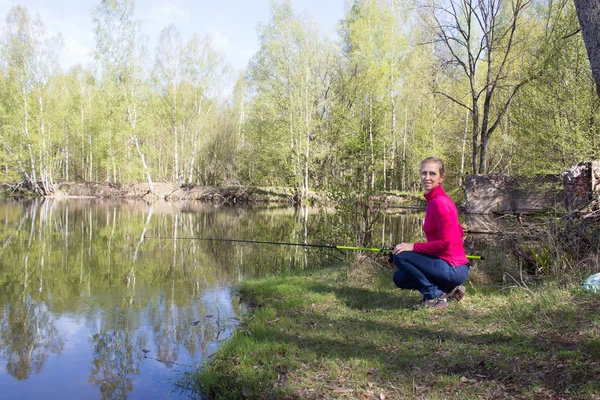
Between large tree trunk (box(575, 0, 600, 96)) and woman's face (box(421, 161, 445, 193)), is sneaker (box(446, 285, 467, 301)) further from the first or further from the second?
large tree trunk (box(575, 0, 600, 96))

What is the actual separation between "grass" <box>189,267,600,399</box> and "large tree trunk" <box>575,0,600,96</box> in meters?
1.95

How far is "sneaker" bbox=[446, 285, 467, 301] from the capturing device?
181 inches

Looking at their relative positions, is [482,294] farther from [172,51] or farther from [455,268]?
[172,51]

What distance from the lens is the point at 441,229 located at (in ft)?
14.0

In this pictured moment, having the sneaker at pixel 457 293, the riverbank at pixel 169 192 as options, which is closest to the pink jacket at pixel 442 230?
the sneaker at pixel 457 293

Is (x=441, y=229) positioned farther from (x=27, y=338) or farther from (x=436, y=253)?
(x=27, y=338)

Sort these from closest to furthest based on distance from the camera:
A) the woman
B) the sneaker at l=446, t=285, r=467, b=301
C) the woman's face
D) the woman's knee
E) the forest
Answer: the woman → the woman's face → the sneaker at l=446, t=285, r=467, b=301 → the woman's knee → the forest

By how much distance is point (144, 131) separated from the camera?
30.8 m

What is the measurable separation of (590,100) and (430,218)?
12.2m

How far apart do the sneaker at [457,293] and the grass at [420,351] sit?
71mm

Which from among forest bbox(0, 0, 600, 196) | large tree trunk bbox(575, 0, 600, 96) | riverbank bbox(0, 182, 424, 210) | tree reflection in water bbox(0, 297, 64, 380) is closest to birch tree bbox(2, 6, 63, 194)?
forest bbox(0, 0, 600, 196)

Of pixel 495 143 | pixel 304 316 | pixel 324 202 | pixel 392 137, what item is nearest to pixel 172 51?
pixel 392 137

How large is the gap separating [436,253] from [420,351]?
119 cm

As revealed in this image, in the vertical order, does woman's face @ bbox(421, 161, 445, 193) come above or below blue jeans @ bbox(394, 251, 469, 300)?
above
